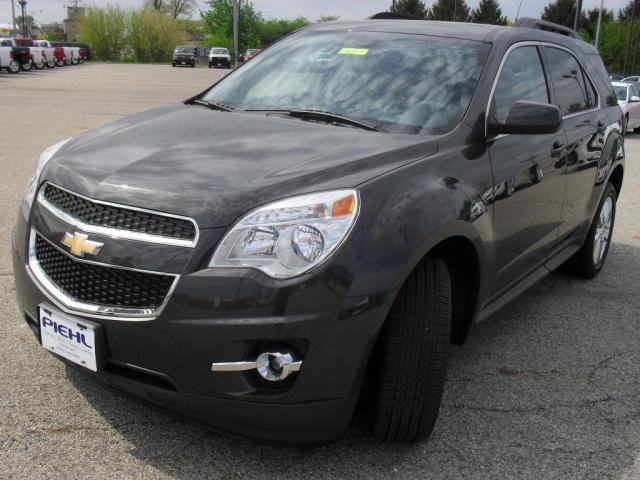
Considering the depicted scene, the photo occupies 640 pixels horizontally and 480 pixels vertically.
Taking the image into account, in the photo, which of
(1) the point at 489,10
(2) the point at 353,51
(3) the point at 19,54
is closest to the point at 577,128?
(2) the point at 353,51

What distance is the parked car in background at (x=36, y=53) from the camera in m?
39.8

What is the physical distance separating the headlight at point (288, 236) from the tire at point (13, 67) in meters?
36.8

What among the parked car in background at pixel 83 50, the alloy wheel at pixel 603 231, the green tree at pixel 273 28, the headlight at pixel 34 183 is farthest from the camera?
the green tree at pixel 273 28

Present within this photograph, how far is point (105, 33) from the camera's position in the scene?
2943 inches

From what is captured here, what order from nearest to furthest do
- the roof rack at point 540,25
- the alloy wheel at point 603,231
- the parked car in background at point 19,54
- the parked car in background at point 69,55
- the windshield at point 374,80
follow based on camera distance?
the windshield at point 374,80
the roof rack at point 540,25
the alloy wheel at point 603,231
the parked car in background at point 19,54
the parked car in background at point 69,55

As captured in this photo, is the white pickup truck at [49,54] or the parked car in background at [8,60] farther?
the white pickup truck at [49,54]

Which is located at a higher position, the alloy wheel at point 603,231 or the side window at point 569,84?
the side window at point 569,84

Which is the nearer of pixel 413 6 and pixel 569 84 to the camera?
pixel 569 84

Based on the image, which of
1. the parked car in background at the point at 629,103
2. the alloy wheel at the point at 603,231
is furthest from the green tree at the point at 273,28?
the alloy wheel at the point at 603,231

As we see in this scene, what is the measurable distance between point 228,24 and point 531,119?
285 ft

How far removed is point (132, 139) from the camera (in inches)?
117

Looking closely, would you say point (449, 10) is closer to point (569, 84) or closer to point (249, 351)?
point (569, 84)

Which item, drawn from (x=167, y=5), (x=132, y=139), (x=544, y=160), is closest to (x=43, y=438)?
(x=132, y=139)

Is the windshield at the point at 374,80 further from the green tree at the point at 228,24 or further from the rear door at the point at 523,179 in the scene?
the green tree at the point at 228,24
